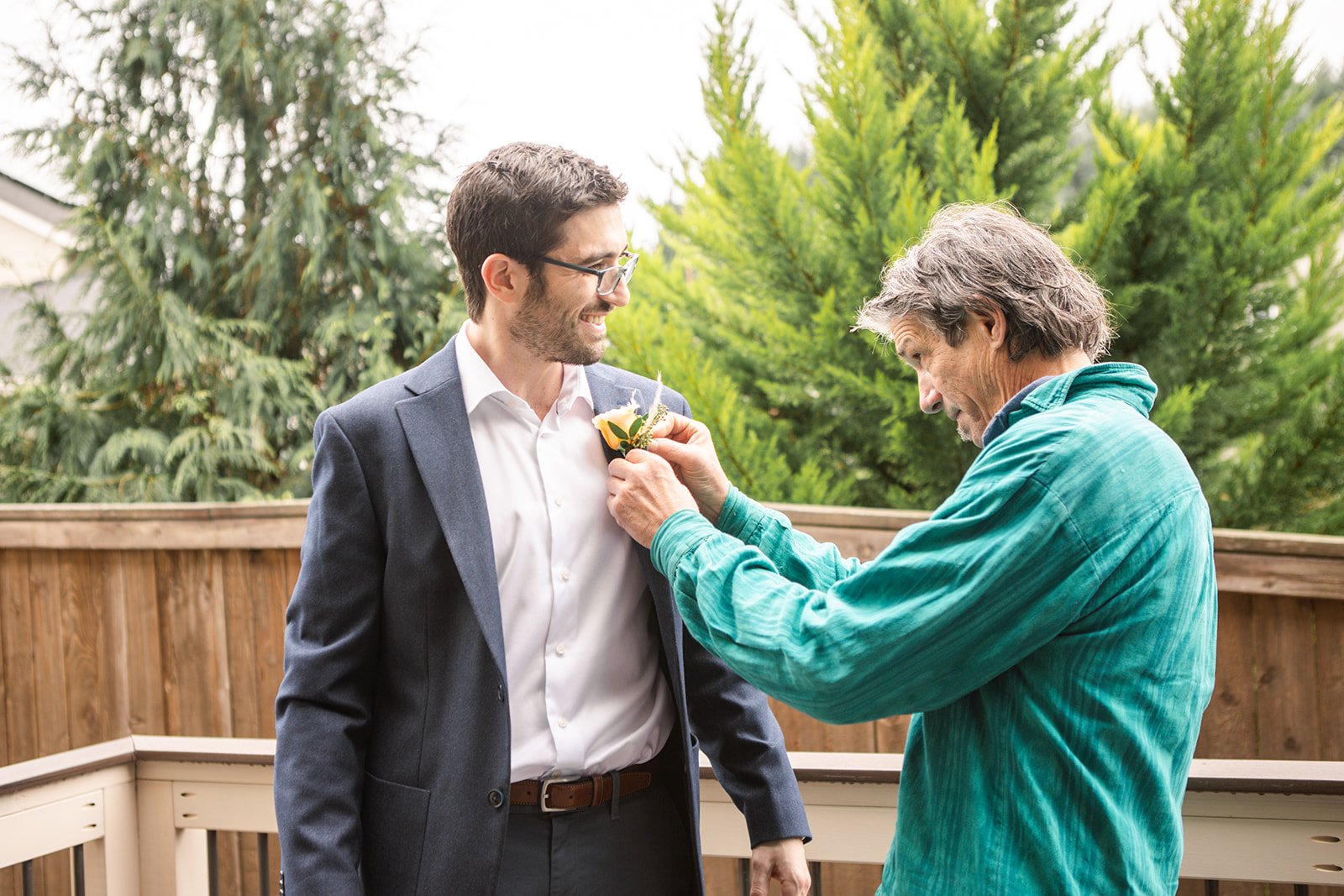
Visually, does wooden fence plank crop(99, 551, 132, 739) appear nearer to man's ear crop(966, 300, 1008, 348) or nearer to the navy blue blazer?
the navy blue blazer

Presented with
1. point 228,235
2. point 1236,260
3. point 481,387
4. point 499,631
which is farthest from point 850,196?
point 228,235

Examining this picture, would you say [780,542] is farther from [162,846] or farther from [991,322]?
[162,846]

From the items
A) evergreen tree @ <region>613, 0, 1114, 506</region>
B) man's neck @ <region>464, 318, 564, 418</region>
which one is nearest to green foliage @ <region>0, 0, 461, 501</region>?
evergreen tree @ <region>613, 0, 1114, 506</region>

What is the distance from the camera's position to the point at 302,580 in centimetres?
151

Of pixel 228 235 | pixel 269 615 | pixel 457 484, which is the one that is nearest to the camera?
pixel 457 484

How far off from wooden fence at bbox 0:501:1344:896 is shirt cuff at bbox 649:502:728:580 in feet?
4.53

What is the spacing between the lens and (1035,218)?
12.3ft

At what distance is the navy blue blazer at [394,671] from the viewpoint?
1468mm

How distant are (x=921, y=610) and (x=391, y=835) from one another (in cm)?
87

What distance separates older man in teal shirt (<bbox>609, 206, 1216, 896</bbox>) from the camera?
3.76 feet

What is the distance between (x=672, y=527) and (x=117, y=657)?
2.81 metres

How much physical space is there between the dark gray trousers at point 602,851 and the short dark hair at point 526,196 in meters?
0.85

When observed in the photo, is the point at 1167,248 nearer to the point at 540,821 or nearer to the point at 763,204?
the point at 763,204

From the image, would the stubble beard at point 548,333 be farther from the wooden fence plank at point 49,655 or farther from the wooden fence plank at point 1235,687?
the wooden fence plank at point 49,655
